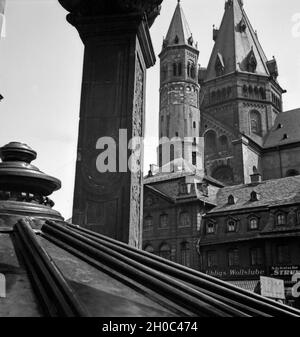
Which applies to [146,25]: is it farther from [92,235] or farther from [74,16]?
[92,235]

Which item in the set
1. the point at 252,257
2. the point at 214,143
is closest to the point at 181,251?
the point at 252,257

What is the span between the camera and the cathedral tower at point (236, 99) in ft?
157

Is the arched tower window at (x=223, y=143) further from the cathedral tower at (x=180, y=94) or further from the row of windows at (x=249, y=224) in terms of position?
the row of windows at (x=249, y=224)

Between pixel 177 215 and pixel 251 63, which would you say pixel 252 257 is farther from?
pixel 251 63

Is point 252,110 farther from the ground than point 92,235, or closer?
farther from the ground

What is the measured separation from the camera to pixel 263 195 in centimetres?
3219

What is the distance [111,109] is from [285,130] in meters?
49.7

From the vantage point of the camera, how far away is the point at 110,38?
216 inches

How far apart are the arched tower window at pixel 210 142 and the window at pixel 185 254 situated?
20.3 metres

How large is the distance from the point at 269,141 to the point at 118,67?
48.2 m

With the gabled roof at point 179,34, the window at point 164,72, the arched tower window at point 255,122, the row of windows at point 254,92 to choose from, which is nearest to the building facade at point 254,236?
the arched tower window at point 255,122

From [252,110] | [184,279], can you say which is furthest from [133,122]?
[252,110]
